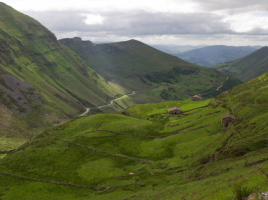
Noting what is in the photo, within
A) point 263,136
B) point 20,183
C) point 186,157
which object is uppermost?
point 263,136

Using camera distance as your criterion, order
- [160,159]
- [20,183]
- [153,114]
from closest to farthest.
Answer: [20,183] → [160,159] → [153,114]

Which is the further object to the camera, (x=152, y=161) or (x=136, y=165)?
(x=152, y=161)

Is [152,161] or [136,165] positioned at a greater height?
[152,161]

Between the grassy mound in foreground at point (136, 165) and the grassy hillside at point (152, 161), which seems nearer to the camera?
the grassy hillside at point (152, 161)

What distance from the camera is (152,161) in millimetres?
68750

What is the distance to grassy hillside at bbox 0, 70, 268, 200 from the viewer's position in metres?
42.6

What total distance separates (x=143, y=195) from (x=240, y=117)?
46140mm

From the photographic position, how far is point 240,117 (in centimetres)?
7512

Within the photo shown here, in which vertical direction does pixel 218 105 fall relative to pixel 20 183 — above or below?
above

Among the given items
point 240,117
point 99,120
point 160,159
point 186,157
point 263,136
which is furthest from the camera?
point 99,120

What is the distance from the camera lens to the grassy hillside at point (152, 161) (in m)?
42.6

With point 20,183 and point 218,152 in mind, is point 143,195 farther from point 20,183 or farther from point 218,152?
point 20,183

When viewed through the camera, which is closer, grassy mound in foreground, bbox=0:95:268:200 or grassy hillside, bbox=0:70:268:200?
grassy hillside, bbox=0:70:268:200

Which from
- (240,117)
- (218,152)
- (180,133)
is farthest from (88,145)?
(240,117)
